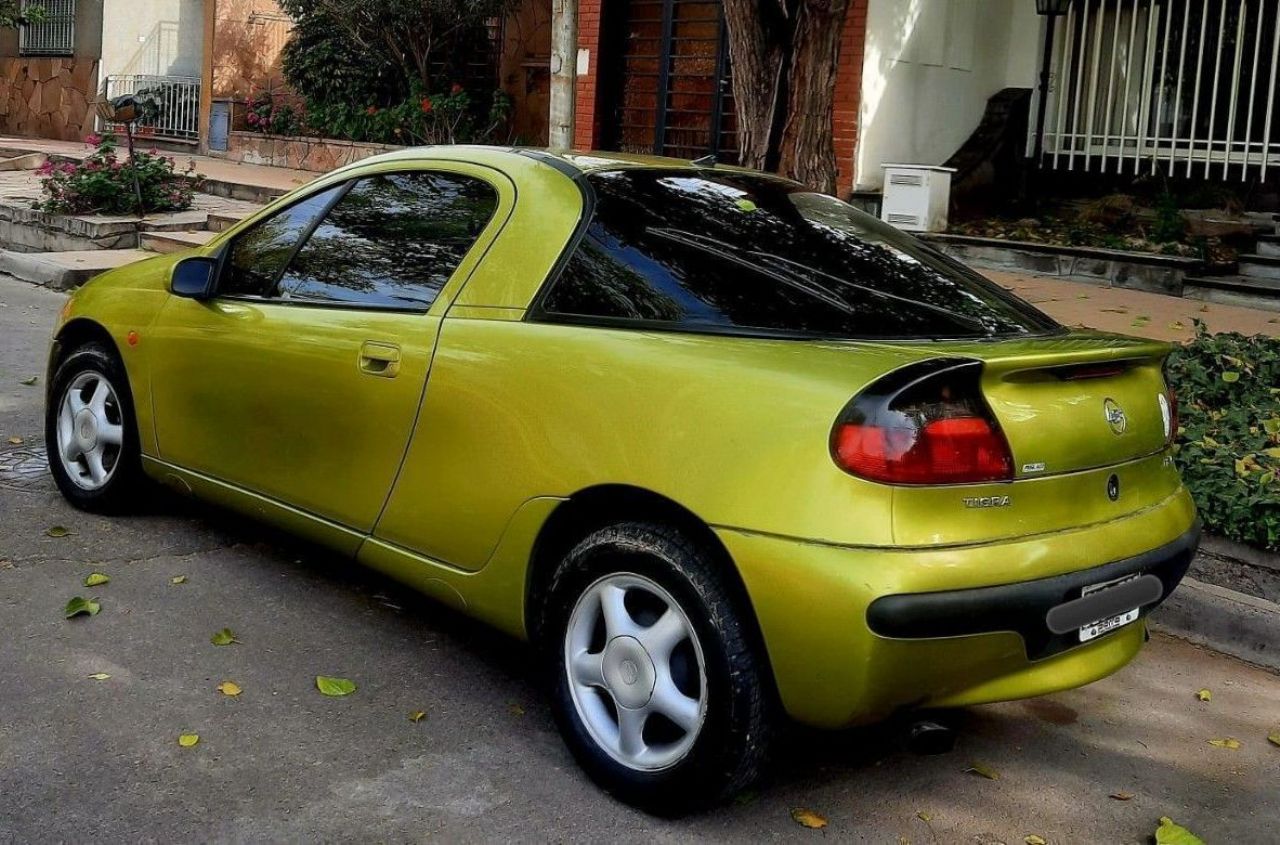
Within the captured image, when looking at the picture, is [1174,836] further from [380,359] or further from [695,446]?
[380,359]

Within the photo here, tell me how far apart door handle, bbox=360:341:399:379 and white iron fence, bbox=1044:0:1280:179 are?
1002 cm

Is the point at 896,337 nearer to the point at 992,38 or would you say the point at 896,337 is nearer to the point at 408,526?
the point at 408,526

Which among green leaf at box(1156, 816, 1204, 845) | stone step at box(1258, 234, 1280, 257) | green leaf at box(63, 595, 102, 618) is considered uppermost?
stone step at box(1258, 234, 1280, 257)

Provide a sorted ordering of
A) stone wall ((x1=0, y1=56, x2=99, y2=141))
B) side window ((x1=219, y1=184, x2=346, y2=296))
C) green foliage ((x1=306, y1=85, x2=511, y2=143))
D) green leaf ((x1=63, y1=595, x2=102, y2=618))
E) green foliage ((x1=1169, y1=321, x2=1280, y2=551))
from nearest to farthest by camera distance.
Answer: green leaf ((x1=63, y1=595, x2=102, y2=618)) → side window ((x1=219, y1=184, x2=346, y2=296)) → green foliage ((x1=1169, y1=321, x2=1280, y2=551)) → green foliage ((x1=306, y1=85, x2=511, y2=143)) → stone wall ((x1=0, y1=56, x2=99, y2=141))

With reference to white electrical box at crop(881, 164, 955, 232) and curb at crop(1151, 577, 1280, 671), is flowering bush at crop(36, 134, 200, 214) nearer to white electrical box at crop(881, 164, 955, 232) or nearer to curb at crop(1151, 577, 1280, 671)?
white electrical box at crop(881, 164, 955, 232)

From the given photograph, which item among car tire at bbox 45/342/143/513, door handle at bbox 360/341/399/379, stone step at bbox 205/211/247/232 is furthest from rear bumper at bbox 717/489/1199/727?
stone step at bbox 205/211/247/232

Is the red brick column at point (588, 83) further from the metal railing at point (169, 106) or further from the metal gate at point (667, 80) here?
the metal railing at point (169, 106)

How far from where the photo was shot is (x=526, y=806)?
3352mm

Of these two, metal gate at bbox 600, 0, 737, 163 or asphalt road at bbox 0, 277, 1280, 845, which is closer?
asphalt road at bbox 0, 277, 1280, 845

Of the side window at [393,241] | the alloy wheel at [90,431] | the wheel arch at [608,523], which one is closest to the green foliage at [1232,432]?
the wheel arch at [608,523]

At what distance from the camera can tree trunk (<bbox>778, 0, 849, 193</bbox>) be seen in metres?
7.44

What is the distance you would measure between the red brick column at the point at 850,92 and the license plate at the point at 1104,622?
33.4 feet

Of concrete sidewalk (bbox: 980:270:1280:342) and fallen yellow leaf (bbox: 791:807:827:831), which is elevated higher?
concrete sidewalk (bbox: 980:270:1280:342)

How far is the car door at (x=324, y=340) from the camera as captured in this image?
4039mm
